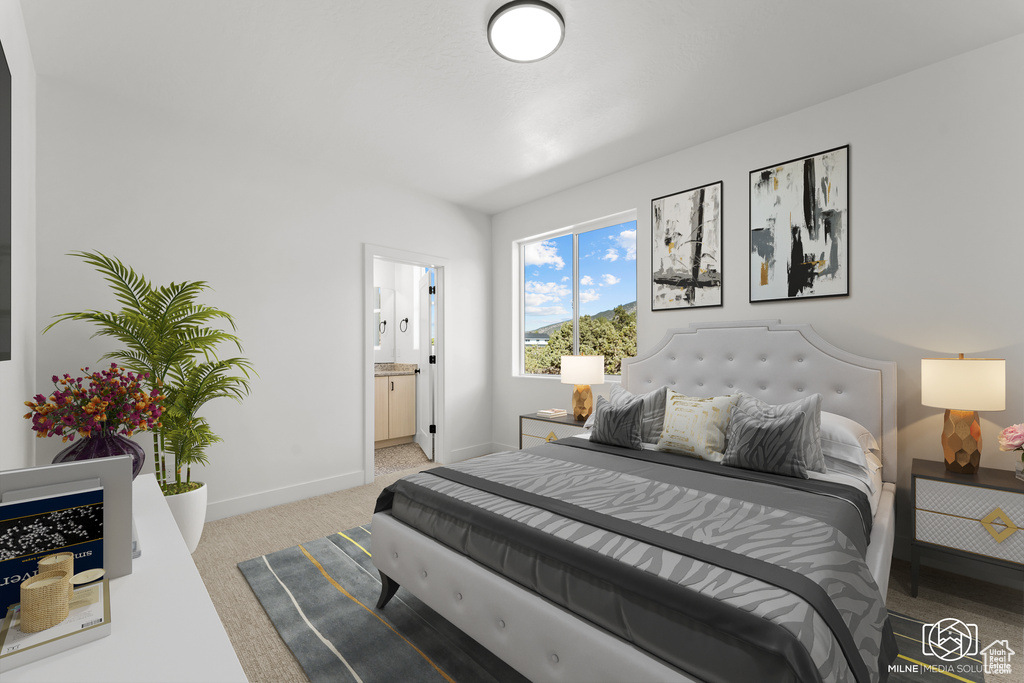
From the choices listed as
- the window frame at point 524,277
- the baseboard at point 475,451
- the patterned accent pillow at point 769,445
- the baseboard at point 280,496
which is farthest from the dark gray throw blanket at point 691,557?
the baseboard at point 475,451

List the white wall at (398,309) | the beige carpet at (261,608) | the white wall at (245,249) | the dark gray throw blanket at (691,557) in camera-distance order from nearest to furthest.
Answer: the dark gray throw blanket at (691,557), the beige carpet at (261,608), the white wall at (245,249), the white wall at (398,309)

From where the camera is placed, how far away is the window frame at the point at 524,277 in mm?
4129

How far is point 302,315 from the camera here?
3.64 m

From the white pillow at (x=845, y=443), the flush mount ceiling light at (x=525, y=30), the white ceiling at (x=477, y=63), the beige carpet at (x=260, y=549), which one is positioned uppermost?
the white ceiling at (x=477, y=63)

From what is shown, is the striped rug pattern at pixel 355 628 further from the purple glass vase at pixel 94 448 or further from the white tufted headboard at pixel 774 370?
the white tufted headboard at pixel 774 370

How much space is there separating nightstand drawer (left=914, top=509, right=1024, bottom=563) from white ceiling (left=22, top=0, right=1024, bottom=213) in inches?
87.2

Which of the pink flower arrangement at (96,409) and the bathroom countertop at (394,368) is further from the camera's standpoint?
the bathroom countertop at (394,368)

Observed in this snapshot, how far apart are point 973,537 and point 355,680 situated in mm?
2704

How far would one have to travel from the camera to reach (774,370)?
2920 mm

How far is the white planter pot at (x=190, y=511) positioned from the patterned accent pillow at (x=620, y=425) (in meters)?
2.33

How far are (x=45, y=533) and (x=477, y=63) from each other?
8.26 ft

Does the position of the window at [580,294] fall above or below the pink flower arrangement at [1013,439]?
above

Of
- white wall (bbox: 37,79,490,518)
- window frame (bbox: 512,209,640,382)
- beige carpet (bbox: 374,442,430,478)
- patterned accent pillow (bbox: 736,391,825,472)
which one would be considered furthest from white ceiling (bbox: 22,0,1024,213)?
Result: beige carpet (bbox: 374,442,430,478)

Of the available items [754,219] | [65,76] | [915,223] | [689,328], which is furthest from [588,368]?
[65,76]
